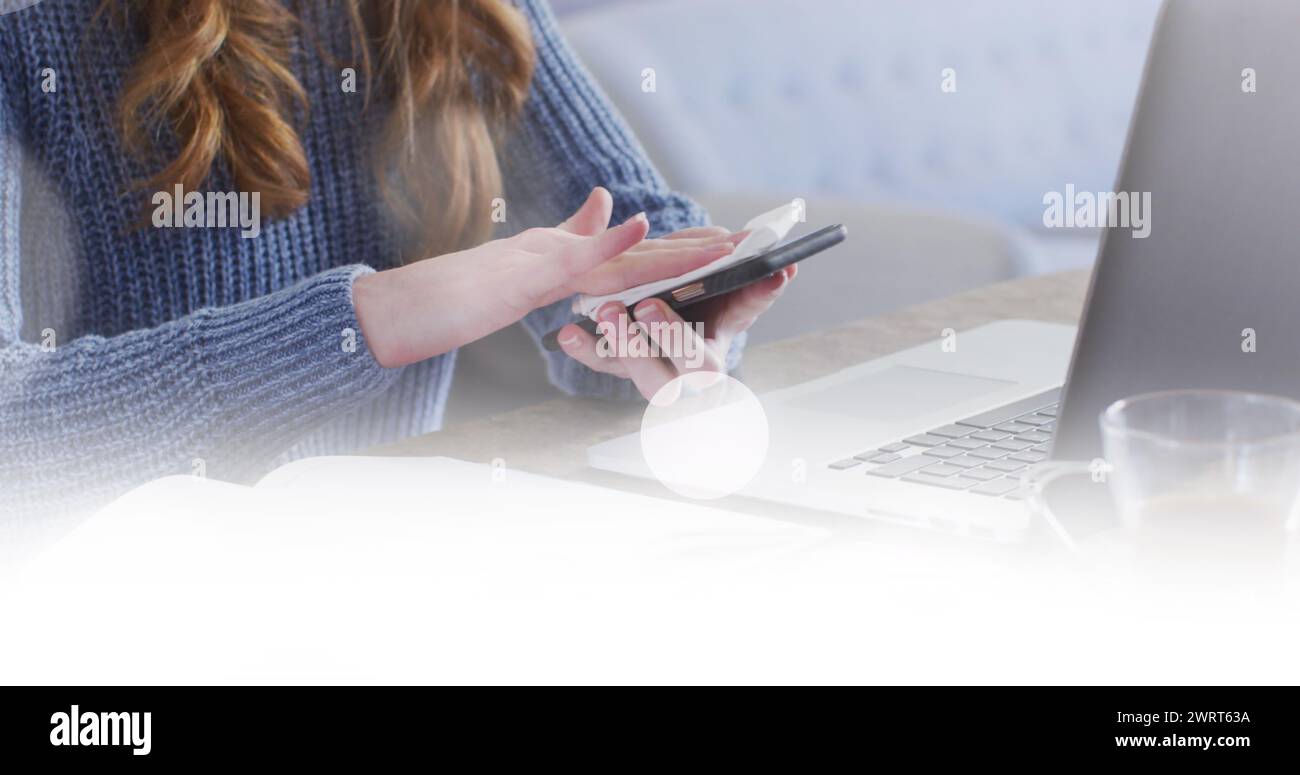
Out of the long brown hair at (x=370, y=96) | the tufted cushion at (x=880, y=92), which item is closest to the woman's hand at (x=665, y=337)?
the long brown hair at (x=370, y=96)

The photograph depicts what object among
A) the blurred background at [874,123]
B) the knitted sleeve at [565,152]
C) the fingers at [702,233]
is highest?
the blurred background at [874,123]

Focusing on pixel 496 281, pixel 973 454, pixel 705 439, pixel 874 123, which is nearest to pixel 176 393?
pixel 496 281

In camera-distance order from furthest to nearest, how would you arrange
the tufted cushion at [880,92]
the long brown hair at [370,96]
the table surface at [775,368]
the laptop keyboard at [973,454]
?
the tufted cushion at [880,92] < the long brown hair at [370,96] < the table surface at [775,368] < the laptop keyboard at [973,454]

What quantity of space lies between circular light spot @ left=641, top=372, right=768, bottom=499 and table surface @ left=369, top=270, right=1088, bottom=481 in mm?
21

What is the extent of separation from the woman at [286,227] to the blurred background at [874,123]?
2.42 feet

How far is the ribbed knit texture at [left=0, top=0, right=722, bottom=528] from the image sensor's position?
26.6 inches

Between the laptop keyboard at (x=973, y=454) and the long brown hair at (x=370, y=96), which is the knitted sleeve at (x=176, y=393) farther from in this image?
the laptop keyboard at (x=973, y=454)

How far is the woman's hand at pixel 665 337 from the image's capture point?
2.18 feet

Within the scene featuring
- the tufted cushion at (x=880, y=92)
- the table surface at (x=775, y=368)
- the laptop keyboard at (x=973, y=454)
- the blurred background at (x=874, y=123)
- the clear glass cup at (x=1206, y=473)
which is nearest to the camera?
the clear glass cup at (x=1206, y=473)

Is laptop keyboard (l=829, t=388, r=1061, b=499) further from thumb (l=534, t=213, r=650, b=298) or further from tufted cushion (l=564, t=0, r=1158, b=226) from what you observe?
tufted cushion (l=564, t=0, r=1158, b=226)

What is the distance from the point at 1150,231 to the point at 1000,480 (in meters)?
0.12

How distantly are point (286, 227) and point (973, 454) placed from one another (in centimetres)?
54

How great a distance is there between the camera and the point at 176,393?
2.22 ft

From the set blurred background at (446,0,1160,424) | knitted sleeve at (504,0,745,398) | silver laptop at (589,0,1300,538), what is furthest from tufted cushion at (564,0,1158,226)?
silver laptop at (589,0,1300,538)
